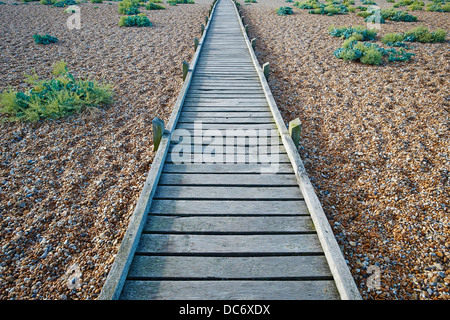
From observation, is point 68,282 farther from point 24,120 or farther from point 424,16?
point 424,16

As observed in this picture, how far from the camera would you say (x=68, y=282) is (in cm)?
253

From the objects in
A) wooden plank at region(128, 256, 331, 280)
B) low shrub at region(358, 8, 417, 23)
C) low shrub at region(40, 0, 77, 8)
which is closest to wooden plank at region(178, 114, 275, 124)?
wooden plank at region(128, 256, 331, 280)

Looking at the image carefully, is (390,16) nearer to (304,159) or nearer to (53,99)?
(304,159)

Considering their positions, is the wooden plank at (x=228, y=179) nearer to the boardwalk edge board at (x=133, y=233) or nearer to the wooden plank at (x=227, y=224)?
the boardwalk edge board at (x=133, y=233)

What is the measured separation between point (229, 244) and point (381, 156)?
3274 mm

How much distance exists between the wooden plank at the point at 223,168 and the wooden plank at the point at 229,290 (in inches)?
62.8

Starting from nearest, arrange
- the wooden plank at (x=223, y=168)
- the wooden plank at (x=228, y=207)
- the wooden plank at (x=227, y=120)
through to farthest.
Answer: the wooden plank at (x=228, y=207), the wooden plank at (x=223, y=168), the wooden plank at (x=227, y=120)

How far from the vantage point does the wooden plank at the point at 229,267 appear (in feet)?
7.59

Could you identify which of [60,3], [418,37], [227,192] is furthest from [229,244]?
[60,3]

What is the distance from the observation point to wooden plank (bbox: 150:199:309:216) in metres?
2.94

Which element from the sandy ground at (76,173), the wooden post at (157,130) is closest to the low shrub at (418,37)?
the sandy ground at (76,173)

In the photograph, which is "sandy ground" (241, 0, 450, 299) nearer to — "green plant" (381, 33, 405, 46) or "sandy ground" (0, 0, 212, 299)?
"green plant" (381, 33, 405, 46)

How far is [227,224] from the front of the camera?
9.19 ft

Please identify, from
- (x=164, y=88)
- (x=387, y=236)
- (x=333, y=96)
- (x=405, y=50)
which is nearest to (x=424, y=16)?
(x=405, y=50)
